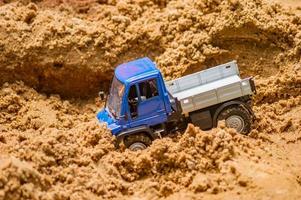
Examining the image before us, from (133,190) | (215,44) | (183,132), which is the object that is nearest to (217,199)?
(133,190)

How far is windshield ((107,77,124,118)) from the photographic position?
10.6 metres

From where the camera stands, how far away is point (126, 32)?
1302 cm

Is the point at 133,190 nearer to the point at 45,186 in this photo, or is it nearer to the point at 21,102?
the point at 45,186

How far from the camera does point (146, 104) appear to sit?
34.5 feet

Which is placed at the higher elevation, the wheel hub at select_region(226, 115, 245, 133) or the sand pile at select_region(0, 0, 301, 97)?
the sand pile at select_region(0, 0, 301, 97)

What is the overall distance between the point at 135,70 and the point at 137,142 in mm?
1251

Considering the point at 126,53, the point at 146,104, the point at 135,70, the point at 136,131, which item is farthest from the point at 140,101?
A: the point at 126,53

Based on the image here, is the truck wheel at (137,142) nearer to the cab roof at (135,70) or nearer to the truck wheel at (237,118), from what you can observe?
the cab roof at (135,70)

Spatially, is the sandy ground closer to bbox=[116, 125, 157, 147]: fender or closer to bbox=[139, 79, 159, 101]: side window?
bbox=[116, 125, 157, 147]: fender

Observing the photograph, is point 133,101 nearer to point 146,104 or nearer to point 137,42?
point 146,104

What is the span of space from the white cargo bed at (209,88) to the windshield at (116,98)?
3.30 feet

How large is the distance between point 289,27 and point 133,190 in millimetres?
5375

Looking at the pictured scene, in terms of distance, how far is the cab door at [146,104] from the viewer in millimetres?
10492

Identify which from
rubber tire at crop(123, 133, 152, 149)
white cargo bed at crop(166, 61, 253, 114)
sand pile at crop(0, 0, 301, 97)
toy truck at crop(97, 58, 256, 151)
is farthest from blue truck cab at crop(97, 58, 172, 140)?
sand pile at crop(0, 0, 301, 97)
